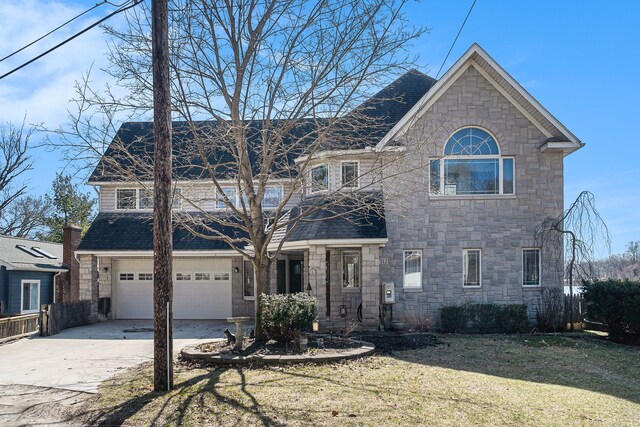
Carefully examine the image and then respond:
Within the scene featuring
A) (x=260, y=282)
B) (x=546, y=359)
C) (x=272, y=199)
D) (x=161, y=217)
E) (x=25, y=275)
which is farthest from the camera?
(x=25, y=275)

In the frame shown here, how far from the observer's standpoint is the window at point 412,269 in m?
18.0

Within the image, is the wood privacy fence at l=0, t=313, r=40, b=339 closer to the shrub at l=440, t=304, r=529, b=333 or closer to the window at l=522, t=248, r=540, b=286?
the shrub at l=440, t=304, r=529, b=333

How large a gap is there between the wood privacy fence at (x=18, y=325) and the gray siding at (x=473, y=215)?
11985 mm

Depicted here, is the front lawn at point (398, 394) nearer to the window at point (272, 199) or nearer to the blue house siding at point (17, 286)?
the window at point (272, 199)

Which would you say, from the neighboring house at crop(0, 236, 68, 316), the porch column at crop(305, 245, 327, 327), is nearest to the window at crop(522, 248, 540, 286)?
the porch column at crop(305, 245, 327, 327)

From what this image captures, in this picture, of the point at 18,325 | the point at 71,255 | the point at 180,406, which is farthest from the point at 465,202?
the point at 71,255

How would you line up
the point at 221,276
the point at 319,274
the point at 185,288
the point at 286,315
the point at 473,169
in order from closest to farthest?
1. the point at 286,315
2. the point at 319,274
3. the point at 473,169
4. the point at 221,276
5. the point at 185,288

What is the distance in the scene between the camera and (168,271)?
9234 millimetres

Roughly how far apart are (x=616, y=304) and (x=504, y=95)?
24.3ft

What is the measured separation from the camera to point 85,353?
46.0 ft

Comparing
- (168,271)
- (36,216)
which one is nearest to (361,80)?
(168,271)

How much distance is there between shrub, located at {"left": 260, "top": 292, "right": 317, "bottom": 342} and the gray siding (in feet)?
20.1

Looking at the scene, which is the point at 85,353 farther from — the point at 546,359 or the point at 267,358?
the point at 546,359

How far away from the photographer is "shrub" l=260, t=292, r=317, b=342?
12.1 m
